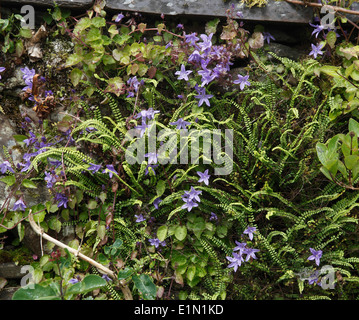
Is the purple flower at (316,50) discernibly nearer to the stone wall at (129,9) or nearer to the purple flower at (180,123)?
the stone wall at (129,9)

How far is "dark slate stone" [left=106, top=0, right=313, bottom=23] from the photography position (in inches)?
136

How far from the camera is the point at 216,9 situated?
11.3 feet

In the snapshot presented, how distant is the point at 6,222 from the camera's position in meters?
3.17

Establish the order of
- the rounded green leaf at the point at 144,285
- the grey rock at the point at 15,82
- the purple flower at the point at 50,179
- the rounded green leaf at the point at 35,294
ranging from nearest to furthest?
the rounded green leaf at the point at 35,294, the rounded green leaf at the point at 144,285, the purple flower at the point at 50,179, the grey rock at the point at 15,82

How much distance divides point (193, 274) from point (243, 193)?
713 millimetres

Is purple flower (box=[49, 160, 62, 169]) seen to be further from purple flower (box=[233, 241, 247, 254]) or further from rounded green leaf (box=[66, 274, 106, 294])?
purple flower (box=[233, 241, 247, 254])

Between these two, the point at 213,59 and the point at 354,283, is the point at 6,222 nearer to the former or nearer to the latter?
the point at 213,59

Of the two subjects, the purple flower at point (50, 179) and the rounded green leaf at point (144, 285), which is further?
the purple flower at point (50, 179)

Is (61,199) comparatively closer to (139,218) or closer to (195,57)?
(139,218)

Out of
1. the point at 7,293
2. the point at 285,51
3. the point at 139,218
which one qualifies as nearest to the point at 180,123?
the point at 139,218

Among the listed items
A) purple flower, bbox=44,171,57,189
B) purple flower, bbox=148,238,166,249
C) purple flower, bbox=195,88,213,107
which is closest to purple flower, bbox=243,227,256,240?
purple flower, bbox=148,238,166,249

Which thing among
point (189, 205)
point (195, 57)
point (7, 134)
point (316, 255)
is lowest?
point (316, 255)

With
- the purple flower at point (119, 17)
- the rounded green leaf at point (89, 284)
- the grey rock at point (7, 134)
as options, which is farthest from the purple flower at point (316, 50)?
the grey rock at point (7, 134)

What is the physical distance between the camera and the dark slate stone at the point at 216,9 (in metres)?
3.45
